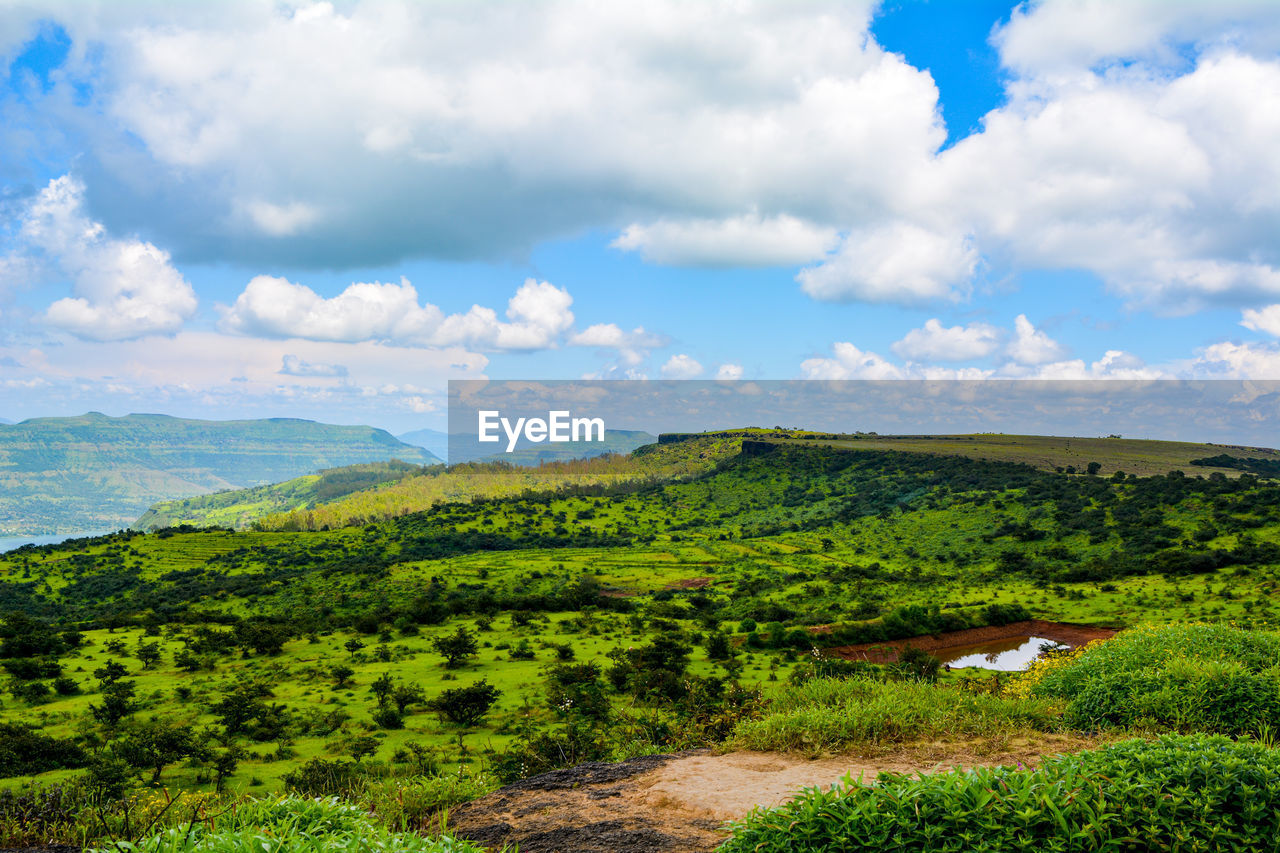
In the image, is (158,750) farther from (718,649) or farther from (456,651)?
(718,649)

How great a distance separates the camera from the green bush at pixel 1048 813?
16.6ft

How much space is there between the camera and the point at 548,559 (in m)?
111

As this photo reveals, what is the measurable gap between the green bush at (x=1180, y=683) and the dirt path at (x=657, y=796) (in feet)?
7.09

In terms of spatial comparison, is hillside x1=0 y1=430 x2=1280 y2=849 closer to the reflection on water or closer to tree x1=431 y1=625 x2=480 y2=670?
tree x1=431 y1=625 x2=480 y2=670

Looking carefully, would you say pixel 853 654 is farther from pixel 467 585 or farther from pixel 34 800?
pixel 467 585

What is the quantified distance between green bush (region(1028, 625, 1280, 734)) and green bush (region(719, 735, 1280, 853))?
17.8ft

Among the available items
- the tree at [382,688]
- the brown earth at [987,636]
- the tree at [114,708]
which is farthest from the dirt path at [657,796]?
the brown earth at [987,636]

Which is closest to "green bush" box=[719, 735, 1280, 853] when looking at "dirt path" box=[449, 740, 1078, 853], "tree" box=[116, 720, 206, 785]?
"dirt path" box=[449, 740, 1078, 853]

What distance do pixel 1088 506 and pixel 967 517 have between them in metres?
→ 16.4

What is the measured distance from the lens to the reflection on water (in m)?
45.5

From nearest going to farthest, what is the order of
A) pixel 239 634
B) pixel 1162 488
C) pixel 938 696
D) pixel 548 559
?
pixel 938 696 < pixel 239 634 < pixel 1162 488 < pixel 548 559

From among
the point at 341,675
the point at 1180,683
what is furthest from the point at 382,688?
the point at 1180,683

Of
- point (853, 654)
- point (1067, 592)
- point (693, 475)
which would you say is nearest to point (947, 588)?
point (1067, 592)

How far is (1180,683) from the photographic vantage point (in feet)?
36.7
